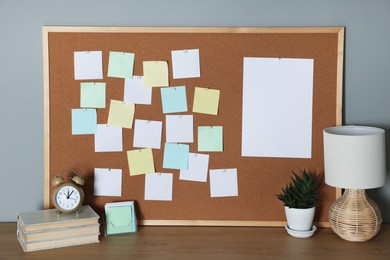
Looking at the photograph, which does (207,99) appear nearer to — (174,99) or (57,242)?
(174,99)

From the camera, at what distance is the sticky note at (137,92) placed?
85.2 inches

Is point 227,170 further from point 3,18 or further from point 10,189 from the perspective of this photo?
point 3,18

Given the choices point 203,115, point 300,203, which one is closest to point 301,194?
point 300,203

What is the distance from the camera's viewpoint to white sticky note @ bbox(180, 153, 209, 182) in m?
2.18

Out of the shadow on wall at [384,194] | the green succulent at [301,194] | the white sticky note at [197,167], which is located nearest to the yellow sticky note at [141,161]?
the white sticky note at [197,167]

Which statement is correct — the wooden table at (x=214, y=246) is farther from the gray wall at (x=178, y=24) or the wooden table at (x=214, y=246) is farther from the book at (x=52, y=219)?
the gray wall at (x=178, y=24)

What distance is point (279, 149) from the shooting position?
2.17 metres

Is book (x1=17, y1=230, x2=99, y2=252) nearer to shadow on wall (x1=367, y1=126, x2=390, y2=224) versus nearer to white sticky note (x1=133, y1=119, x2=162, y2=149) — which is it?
white sticky note (x1=133, y1=119, x2=162, y2=149)

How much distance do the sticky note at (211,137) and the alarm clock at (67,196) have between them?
1.52ft

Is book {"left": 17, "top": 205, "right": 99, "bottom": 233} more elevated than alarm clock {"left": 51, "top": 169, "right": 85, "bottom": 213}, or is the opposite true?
alarm clock {"left": 51, "top": 169, "right": 85, "bottom": 213}

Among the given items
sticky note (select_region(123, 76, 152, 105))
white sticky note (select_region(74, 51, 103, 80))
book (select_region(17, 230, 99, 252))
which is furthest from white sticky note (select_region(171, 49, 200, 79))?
book (select_region(17, 230, 99, 252))

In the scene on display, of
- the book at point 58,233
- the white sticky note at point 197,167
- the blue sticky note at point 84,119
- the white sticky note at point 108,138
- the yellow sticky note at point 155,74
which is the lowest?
the book at point 58,233

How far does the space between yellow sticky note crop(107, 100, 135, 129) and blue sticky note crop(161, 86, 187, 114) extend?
0.39 ft

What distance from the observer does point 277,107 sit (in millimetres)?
2152
